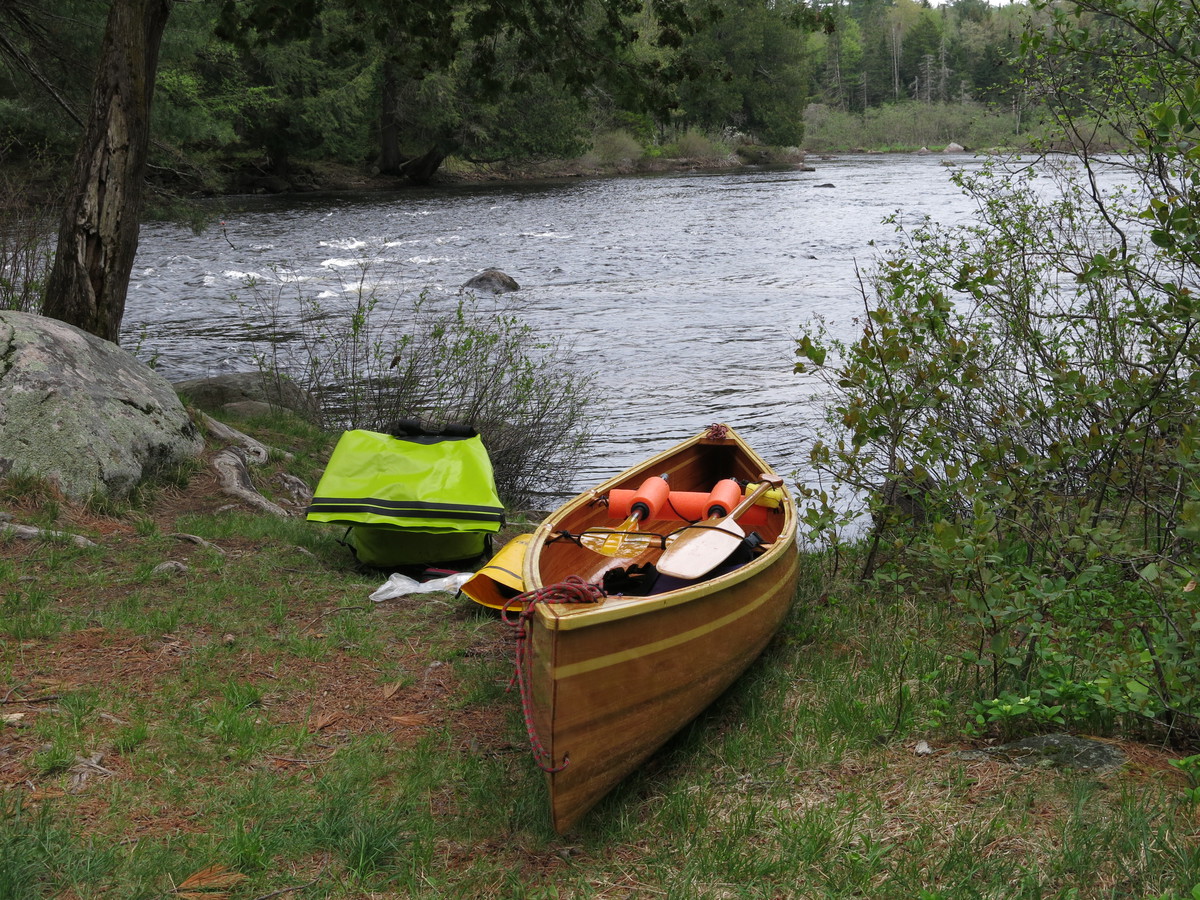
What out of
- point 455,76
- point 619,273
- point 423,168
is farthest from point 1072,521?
point 423,168

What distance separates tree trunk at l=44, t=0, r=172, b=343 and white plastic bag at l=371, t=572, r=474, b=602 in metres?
3.25

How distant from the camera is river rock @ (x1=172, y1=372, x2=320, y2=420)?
31.5 ft

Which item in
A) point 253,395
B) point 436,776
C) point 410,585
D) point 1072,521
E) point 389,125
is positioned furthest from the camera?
point 389,125

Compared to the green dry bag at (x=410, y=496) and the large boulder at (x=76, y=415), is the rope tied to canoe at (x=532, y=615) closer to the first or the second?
the green dry bag at (x=410, y=496)

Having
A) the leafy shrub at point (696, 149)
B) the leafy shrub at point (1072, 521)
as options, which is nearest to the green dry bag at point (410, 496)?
the leafy shrub at point (1072, 521)

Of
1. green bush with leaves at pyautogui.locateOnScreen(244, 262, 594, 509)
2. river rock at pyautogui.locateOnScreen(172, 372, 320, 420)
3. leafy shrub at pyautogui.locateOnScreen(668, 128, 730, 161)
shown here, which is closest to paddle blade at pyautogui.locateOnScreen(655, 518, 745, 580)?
green bush with leaves at pyautogui.locateOnScreen(244, 262, 594, 509)

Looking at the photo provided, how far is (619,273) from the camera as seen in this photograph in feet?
64.0

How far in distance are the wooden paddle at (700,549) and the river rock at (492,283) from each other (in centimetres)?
1293

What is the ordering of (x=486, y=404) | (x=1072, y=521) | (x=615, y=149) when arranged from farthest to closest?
(x=615, y=149), (x=486, y=404), (x=1072, y=521)

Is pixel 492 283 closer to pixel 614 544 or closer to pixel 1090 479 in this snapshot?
pixel 614 544

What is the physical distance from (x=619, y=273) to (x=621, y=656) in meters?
16.6

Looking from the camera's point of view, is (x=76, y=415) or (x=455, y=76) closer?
(x=76, y=415)

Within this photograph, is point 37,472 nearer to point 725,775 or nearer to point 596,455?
point 725,775

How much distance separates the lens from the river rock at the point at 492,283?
17306mm
